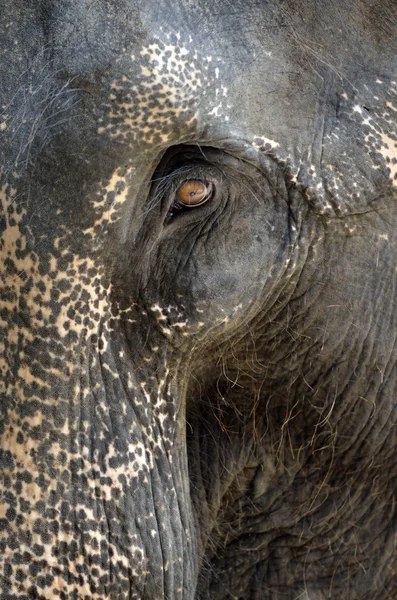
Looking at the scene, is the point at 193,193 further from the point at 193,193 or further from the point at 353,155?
the point at 353,155

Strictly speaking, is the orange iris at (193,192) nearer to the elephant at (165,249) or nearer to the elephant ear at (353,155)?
the elephant at (165,249)

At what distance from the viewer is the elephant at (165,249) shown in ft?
5.94

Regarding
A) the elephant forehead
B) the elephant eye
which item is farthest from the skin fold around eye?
the elephant forehead

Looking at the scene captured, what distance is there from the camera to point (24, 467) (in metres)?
1.80

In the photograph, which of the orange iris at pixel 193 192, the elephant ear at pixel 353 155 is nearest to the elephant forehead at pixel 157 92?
the orange iris at pixel 193 192

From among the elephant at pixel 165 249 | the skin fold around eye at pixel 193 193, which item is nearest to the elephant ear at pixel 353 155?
the elephant at pixel 165 249

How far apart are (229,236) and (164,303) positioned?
0.17m

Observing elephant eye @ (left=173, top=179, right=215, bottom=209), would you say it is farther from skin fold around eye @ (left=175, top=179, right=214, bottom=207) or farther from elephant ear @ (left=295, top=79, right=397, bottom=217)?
elephant ear @ (left=295, top=79, right=397, bottom=217)

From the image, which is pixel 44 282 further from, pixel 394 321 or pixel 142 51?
pixel 394 321

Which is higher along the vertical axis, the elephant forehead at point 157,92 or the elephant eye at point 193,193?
the elephant forehead at point 157,92

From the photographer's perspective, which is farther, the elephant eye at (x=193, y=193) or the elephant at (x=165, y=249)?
the elephant eye at (x=193, y=193)

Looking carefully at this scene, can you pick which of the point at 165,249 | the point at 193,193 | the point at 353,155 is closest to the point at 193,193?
the point at 193,193

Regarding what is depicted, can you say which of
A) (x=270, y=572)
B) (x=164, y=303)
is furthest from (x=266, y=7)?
(x=270, y=572)

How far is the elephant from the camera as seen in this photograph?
1810mm
